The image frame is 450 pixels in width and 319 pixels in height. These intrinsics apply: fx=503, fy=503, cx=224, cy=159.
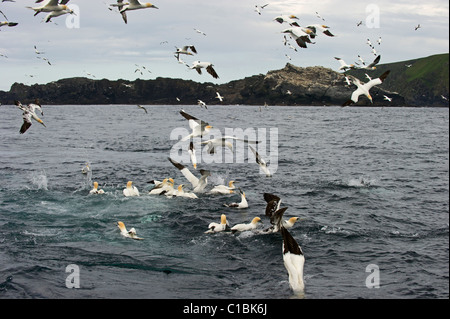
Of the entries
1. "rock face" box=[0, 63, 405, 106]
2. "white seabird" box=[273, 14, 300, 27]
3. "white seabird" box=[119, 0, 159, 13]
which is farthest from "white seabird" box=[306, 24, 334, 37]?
"rock face" box=[0, 63, 405, 106]

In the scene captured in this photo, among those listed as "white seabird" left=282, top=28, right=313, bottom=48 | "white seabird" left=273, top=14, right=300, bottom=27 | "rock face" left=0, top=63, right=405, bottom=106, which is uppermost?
"rock face" left=0, top=63, right=405, bottom=106

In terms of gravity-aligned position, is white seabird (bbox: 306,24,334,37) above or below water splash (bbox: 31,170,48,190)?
above

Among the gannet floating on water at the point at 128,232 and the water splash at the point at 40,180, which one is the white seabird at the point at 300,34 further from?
the water splash at the point at 40,180

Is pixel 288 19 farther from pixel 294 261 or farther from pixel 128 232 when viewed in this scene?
pixel 294 261

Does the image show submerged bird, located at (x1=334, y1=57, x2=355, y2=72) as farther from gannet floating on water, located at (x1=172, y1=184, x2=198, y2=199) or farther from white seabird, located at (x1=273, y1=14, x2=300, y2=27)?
gannet floating on water, located at (x1=172, y1=184, x2=198, y2=199)

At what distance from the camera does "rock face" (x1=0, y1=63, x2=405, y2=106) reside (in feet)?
538

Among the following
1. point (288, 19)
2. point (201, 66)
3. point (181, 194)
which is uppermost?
point (288, 19)

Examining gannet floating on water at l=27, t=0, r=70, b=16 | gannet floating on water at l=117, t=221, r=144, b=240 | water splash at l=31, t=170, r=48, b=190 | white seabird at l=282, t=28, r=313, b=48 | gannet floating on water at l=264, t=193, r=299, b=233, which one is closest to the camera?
gannet floating on water at l=264, t=193, r=299, b=233

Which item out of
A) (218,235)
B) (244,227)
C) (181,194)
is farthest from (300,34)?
(181,194)

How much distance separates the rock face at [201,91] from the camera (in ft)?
538

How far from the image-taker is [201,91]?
173250mm

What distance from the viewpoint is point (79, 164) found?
28.8 metres

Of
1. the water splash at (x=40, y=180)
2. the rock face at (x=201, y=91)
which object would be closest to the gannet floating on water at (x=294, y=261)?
the water splash at (x=40, y=180)

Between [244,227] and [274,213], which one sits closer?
[274,213]
